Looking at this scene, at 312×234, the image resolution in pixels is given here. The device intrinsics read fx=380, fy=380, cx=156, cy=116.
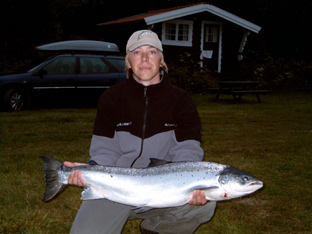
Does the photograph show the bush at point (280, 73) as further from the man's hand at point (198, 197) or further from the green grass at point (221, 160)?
the man's hand at point (198, 197)

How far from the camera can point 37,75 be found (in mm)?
12086

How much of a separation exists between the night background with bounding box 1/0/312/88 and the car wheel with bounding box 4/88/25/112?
8687 millimetres

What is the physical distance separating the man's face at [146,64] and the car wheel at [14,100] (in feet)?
30.0

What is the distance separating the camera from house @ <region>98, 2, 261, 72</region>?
21.5 meters

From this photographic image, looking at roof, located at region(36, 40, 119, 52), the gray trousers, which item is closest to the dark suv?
roof, located at region(36, 40, 119, 52)

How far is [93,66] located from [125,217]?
10292mm

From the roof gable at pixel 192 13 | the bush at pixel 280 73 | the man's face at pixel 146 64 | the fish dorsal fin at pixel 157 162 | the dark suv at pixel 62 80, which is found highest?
the roof gable at pixel 192 13

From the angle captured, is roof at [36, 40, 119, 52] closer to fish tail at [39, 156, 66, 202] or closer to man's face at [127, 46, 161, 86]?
man's face at [127, 46, 161, 86]

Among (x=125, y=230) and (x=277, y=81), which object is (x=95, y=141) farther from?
(x=277, y=81)

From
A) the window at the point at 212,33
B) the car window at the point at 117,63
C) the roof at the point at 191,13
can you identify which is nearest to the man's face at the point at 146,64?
the car window at the point at 117,63

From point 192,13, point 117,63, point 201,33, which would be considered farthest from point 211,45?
point 117,63

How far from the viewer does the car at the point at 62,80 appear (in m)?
11.9

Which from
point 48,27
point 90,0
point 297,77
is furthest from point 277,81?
point 90,0

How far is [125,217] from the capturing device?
3.28 m
